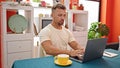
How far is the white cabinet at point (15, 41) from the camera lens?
2.67 metres

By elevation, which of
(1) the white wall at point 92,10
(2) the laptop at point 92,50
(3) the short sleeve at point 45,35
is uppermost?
(1) the white wall at point 92,10

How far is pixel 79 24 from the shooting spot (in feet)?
12.6

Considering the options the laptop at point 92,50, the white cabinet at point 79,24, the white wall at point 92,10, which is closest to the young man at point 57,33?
the laptop at point 92,50

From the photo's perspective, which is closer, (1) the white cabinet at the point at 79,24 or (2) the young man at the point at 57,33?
(2) the young man at the point at 57,33

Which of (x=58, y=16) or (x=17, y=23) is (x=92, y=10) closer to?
(x=17, y=23)

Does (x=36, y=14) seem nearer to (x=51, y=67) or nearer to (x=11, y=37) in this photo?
(x=11, y=37)

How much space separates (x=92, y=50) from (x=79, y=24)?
2.36m

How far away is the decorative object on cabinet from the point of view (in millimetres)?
2832

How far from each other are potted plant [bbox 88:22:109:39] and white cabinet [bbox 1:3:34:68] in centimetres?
173

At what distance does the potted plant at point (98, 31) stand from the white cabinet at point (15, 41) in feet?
5.67

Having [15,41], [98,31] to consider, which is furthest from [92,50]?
[98,31]

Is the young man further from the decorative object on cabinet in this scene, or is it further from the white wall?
the white wall

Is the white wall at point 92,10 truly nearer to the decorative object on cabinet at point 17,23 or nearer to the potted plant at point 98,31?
the potted plant at point 98,31

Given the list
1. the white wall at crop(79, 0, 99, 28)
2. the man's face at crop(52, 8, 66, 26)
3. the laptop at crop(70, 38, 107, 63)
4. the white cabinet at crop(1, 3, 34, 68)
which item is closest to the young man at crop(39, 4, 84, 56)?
the man's face at crop(52, 8, 66, 26)
